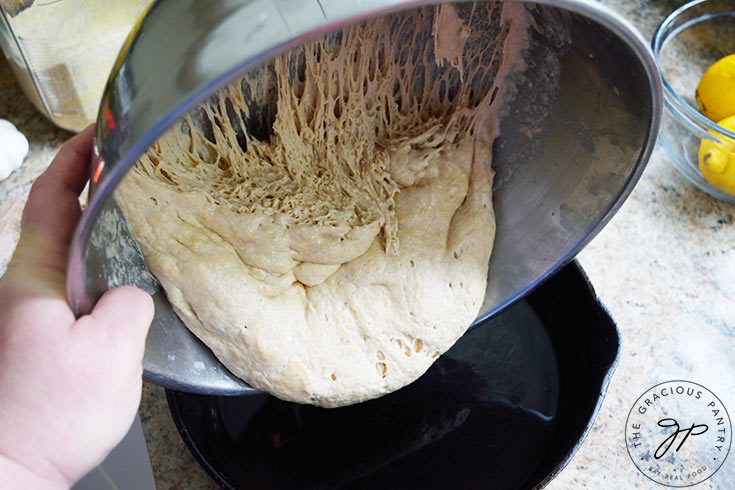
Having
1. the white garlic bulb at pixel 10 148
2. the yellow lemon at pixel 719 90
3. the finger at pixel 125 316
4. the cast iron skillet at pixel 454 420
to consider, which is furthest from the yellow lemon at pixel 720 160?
the white garlic bulb at pixel 10 148

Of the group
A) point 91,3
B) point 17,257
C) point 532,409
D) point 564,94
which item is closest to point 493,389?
point 532,409

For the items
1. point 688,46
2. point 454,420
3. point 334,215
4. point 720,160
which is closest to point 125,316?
point 334,215

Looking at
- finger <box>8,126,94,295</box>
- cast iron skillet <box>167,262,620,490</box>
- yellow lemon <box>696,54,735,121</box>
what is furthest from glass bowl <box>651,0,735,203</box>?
finger <box>8,126,94,295</box>

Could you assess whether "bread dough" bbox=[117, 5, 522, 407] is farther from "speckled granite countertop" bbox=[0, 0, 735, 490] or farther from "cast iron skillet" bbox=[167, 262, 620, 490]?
"speckled granite countertop" bbox=[0, 0, 735, 490]

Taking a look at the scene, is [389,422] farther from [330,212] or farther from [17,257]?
[17,257]

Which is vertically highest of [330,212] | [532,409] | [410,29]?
[410,29]

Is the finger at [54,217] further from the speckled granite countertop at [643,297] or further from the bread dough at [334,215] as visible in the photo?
the speckled granite countertop at [643,297]
